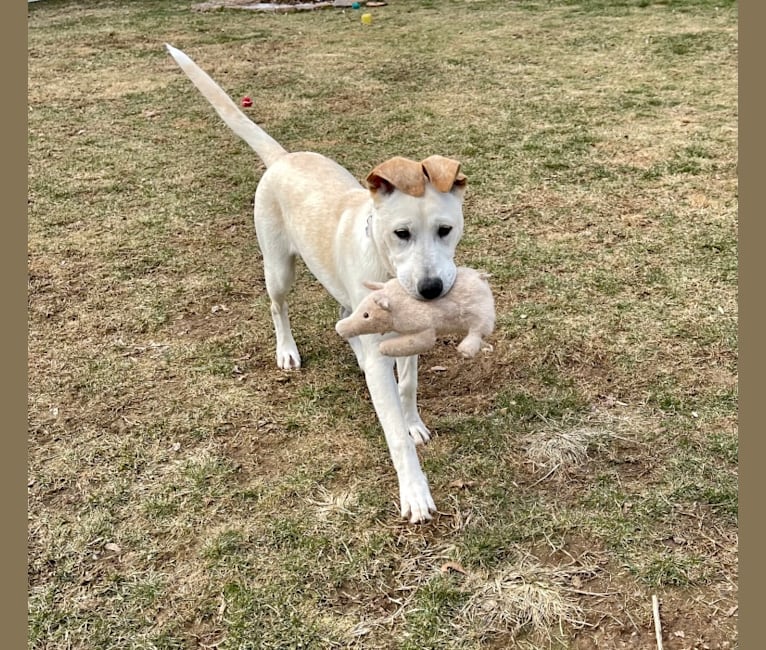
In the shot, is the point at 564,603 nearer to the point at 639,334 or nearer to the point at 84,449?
the point at 639,334

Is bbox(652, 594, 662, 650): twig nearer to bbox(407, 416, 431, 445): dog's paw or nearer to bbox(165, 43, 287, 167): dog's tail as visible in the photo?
bbox(407, 416, 431, 445): dog's paw

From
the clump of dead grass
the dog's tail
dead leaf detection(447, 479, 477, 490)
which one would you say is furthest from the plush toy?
the dog's tail

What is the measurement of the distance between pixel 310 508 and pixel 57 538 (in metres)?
1.10

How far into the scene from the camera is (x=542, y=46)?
33.7ft

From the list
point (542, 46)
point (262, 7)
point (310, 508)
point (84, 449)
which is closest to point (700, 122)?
point (542, 46)

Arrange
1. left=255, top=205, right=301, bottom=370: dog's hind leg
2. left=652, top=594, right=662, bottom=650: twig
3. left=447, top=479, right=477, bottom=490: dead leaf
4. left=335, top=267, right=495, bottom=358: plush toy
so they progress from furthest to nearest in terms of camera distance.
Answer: left=255, top=205, right=301, bottom=370: dog's hind leg → left=447, top=479, right=477, bottom=490: dead leaf → left=335, top=267, right=495, bottom=358: plush toy → left=652, top=594, right=662, bottom=650: twig

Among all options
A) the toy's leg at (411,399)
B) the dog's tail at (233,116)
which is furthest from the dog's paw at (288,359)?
the dog's tail at (233,116)

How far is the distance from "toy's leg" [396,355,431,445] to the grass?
8cm

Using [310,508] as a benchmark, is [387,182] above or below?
above

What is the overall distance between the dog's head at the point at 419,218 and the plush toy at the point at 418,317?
0.16 feet

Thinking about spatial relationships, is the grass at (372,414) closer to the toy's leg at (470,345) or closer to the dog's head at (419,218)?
the toy's leg at (470,345)

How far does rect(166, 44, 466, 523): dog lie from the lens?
2.88 meters

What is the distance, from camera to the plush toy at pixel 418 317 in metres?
2.81

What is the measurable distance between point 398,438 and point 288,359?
50.3 inches
